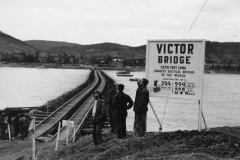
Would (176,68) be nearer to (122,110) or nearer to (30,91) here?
(122,110)

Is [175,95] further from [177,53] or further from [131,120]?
[131,120]

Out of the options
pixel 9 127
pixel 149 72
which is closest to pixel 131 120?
pixel 9 127

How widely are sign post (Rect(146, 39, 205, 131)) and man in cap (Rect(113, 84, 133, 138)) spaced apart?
3.61 ft

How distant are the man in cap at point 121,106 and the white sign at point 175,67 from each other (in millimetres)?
1134

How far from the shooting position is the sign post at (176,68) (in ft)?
30.1

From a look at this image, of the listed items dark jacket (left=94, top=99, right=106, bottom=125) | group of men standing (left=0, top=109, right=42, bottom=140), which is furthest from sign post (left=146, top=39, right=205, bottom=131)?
group of men standing (left=0, top=109, right=42, bottom=140)

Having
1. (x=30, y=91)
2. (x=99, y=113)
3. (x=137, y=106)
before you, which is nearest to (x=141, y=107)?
(x=137, y=106)

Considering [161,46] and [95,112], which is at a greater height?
[161,46]

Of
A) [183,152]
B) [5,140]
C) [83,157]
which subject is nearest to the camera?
[183,152]

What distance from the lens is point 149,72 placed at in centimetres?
974

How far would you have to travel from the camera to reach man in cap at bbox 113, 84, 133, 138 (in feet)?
28.9

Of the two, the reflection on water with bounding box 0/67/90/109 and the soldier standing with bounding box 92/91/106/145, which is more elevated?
the soldier standing with bounding box 92/91/106/145

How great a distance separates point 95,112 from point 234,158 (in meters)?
3.87

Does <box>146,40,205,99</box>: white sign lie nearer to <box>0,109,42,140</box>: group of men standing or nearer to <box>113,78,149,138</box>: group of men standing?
<box>113,78,149,138</box>: group of men standing
